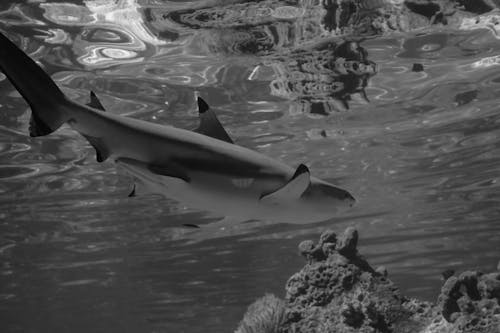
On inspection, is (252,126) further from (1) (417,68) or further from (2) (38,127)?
(2) (38,127)

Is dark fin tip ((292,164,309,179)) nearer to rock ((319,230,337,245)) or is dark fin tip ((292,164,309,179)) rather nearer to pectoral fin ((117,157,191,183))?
pectoral fin ((117,157,191,183))

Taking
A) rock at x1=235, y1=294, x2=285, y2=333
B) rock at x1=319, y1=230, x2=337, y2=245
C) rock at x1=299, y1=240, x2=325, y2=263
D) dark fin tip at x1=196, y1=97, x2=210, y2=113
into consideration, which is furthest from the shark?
rock at x1=319, y1=230, x2=337, y2=245

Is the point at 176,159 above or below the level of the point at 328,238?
above

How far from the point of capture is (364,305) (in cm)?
670

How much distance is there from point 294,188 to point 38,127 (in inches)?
49.3

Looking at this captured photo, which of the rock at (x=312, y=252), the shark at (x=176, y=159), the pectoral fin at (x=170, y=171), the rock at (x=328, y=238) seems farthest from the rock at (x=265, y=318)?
the pectoral fin at (x=170, y=171)

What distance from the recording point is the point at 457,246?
103 ft

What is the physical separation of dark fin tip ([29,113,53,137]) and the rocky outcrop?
5.65 meters

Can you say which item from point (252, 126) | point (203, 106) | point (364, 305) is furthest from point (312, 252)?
point (252, 126)

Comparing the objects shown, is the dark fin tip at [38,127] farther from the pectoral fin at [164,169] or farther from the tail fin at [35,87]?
the pectoral fin at [164,169]

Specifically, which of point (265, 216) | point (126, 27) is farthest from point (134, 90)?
point (265, 216)

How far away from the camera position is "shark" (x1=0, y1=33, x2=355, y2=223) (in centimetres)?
209

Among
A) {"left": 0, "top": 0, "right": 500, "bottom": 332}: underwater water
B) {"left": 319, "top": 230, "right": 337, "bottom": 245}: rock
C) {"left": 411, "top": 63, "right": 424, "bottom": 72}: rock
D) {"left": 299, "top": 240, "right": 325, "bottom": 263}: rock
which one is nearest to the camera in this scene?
{"left": 299, "top": 240, "right": 325, "bottom": 263}: rock

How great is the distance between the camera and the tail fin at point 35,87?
1.92 metres
